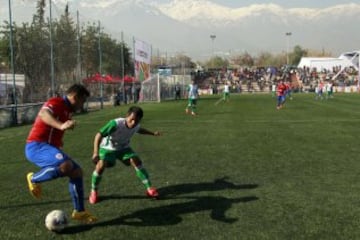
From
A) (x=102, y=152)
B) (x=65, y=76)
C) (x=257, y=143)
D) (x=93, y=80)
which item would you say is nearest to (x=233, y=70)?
(x=93, y=80)

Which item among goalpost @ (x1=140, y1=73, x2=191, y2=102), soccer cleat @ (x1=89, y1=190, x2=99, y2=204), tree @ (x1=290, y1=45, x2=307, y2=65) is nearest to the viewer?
soccer cleat @ (x1=89, y1=190, x2=99, y2=204)

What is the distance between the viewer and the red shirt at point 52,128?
6.46 metres

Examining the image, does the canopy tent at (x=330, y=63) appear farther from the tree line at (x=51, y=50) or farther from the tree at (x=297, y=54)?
the tree line at (x=51, y=50)

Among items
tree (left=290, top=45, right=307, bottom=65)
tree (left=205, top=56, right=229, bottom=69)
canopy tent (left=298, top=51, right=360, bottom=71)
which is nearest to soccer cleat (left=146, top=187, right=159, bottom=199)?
canopy tent (left=298, top=51, right=360, bottom=71)

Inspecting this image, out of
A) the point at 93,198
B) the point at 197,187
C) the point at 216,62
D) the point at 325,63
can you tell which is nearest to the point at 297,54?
the point at 216,62

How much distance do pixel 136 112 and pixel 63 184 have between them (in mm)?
2433

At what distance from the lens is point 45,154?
655 centimetres

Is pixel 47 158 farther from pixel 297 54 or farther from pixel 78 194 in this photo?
pixel 297 54

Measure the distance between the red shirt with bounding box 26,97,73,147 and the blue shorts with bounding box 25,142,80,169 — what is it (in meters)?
0.08

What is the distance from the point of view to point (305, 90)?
87.8m

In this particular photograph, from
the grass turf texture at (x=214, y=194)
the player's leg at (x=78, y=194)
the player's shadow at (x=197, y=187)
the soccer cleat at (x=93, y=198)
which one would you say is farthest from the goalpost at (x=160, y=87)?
the player's leg at (x=78, y=194)

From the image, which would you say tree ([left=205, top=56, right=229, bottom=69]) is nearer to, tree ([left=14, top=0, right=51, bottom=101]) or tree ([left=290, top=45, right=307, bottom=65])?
tree ([left=290, top=45, right=307, bottom=65])

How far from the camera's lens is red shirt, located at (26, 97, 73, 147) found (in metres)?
6.46

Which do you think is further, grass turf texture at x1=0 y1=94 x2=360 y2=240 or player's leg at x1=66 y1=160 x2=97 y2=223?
player's leg at x1=66 y1=160 x2=97 y2=223
